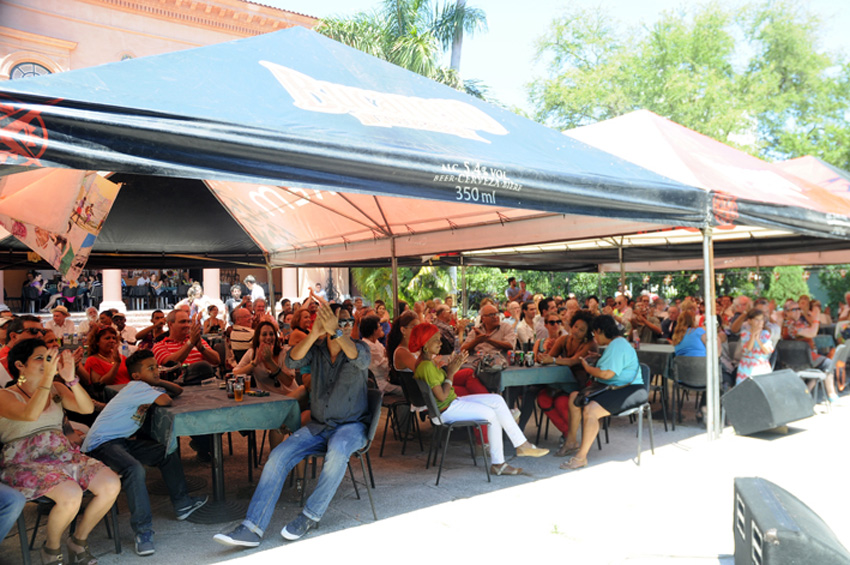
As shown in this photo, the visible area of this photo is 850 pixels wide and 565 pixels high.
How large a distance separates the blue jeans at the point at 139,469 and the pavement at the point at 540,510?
191mm

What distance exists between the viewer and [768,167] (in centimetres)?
910

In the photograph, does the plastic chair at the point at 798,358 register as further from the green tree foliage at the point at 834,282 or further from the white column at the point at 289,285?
the white column at the point at 289,285

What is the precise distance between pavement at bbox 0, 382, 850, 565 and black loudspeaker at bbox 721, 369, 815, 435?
247 mm

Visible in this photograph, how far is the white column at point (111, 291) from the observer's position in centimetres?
2064

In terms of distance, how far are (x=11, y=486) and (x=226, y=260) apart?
905 cm

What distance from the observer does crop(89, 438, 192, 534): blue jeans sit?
157 inches

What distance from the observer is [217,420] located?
4305 mm

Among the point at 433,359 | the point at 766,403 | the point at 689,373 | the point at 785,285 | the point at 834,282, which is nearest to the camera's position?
the point at 433,359

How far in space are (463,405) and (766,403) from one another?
329 cm

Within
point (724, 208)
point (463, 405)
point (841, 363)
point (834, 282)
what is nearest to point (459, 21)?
point (841, 363)

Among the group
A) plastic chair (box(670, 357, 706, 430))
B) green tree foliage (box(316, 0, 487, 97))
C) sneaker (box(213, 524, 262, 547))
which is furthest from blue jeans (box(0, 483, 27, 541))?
green tree foliage (box(316, 0, 487, 97))

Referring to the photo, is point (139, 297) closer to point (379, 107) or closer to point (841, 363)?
point (379, 107)

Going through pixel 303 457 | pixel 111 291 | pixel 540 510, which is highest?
pixel 111 291

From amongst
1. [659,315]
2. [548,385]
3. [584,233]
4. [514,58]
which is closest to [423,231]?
[584,233]
